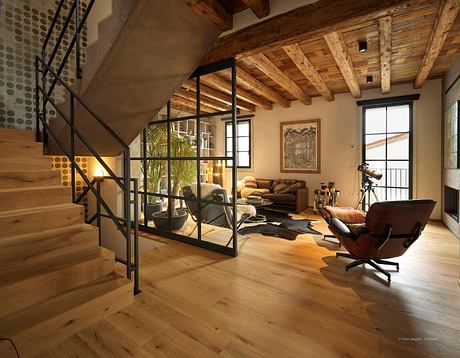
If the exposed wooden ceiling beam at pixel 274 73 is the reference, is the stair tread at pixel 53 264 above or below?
below

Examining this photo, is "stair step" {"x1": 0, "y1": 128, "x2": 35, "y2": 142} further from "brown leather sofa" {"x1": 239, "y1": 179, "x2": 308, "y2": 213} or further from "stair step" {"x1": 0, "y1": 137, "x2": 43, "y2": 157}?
"brown leather sofa" {"x1": 239, "y1": 179, "x2": 308, "y2": 213}

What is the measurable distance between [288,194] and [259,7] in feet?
13.0

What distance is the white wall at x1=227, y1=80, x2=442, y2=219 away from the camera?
480 cm

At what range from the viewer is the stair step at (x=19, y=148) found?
2359mm

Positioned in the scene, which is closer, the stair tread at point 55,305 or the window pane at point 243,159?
the stair tread at point 55,305

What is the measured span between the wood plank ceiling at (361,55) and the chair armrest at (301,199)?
2.16 m

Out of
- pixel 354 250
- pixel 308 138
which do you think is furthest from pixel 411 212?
pixel 308 138

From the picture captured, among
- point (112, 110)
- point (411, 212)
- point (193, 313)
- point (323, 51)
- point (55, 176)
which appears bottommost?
point (193, 313)

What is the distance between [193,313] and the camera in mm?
1827

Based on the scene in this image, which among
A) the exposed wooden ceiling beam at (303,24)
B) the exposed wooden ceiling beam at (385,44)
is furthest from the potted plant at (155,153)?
the exposed wooden ceiling beam at (385,44)

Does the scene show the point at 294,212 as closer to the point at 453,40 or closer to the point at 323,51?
the point at 323,51

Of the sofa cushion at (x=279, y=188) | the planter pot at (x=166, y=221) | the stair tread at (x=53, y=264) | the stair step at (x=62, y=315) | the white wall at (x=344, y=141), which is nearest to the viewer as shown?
the stair step at (x=62, y=315)

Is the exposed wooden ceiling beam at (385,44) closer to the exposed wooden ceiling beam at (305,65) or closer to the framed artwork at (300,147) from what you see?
the exposed wooden ceiling beam at (305,65)

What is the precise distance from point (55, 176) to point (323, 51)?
3686 millimetres
